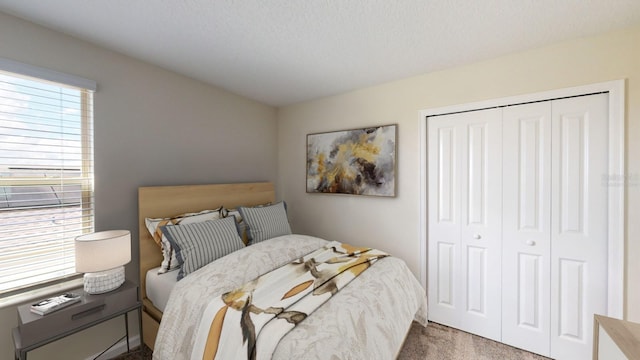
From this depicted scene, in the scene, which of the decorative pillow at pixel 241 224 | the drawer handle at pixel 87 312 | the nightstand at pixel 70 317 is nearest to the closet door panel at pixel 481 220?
the decorative pillow at pixel 241 224

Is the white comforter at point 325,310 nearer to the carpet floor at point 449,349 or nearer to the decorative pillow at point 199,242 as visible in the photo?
the decorative pillow at point 199,242

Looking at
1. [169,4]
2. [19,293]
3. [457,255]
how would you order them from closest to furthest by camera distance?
[169,4] → [19,293] → [457,255]

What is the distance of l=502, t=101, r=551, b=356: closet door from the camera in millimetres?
1931

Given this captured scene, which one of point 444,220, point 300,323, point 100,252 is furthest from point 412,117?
point 100,252

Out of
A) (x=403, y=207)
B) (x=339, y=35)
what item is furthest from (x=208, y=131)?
(x=403, y=207)

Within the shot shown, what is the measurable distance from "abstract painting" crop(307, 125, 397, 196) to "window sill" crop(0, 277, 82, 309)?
7.29 feet

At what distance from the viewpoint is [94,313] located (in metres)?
1.53

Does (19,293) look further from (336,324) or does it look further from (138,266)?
(336,324)

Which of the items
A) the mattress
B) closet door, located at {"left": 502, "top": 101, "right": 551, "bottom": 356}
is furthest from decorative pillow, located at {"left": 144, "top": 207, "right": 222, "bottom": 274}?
closet door, located at {"left": 502, "top": 101, "right": 551, "bottom": 356}

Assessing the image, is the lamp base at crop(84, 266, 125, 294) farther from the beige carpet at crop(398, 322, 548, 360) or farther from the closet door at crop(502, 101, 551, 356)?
the closet door at crop(502, 101, 551, 356)

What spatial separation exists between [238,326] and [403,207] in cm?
186

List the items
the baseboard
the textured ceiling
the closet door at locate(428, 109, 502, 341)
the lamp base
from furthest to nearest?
the closet door at locate(428, 109, 502, 341)
the baseboard
the lamp base
the textured ceiling

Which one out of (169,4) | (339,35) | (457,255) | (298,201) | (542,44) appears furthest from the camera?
(298,201)

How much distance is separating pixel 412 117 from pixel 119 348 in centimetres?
318
